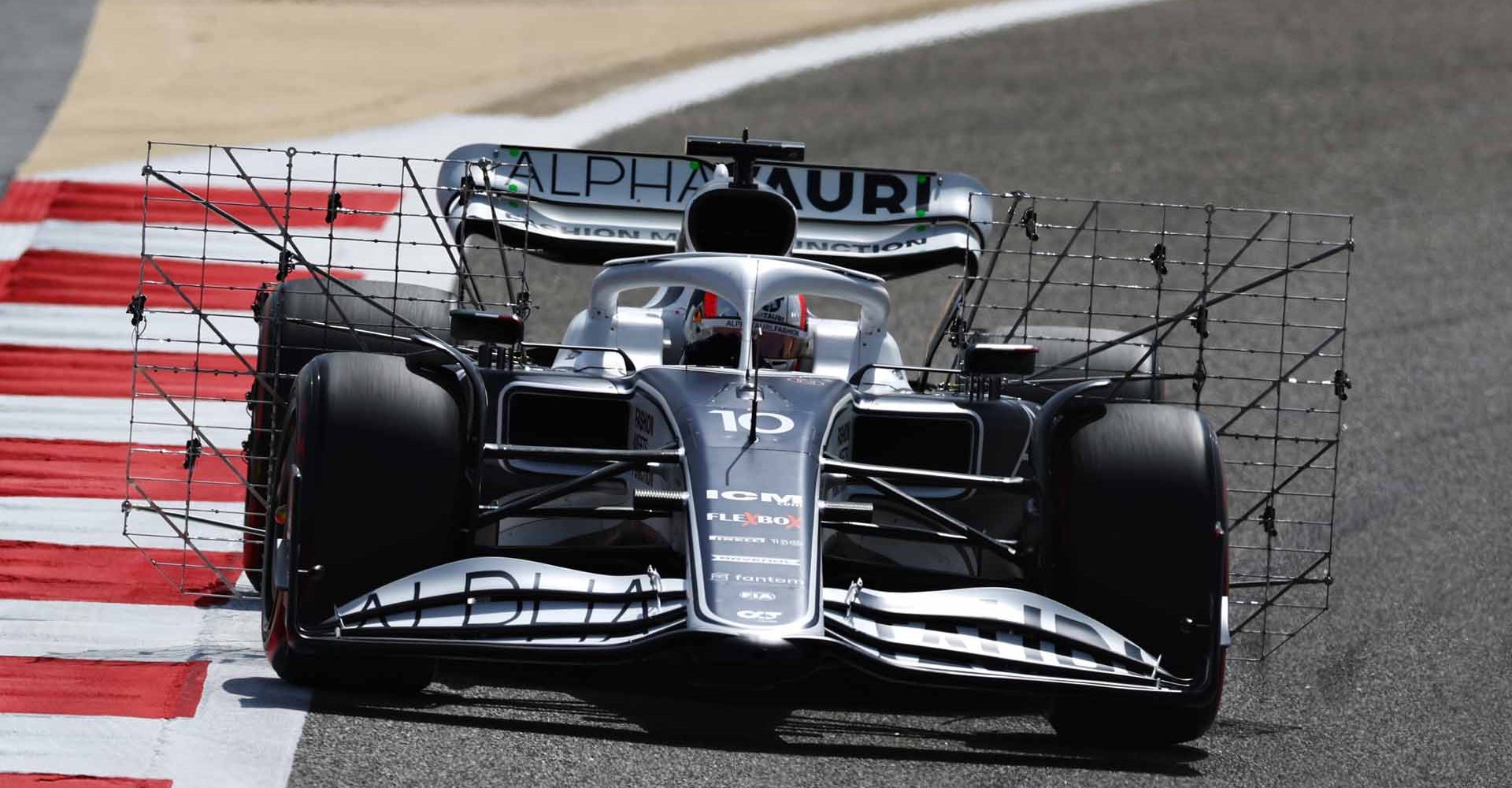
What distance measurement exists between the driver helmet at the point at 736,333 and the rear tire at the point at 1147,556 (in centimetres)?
184

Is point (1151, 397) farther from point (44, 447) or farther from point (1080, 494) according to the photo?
point (44, 447)

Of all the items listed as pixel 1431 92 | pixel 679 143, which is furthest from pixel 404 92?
pixel 1431 92

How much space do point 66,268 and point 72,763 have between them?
707cm

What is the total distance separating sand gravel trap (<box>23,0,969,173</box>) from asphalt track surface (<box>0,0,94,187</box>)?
0.14 meters

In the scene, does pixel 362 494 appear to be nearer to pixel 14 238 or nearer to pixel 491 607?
pixel 491 607

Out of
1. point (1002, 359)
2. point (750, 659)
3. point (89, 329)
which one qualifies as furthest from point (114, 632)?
point (89, 329)

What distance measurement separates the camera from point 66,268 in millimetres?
12250

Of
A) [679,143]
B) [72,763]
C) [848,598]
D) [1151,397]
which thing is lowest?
[72,763]

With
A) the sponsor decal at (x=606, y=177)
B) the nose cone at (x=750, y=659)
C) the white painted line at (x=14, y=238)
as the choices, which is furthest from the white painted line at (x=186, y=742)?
the white painted line at (x=14, y=238)

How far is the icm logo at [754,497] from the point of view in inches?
243

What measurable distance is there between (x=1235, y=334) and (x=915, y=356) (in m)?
2.63

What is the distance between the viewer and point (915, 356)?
1263 cm

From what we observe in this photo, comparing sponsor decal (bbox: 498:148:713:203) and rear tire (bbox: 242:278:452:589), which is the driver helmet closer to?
rear tire (bbox: 242:278:452:589)

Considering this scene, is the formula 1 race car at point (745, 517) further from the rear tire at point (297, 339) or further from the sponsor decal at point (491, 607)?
the rear tire at point (297, 339)
